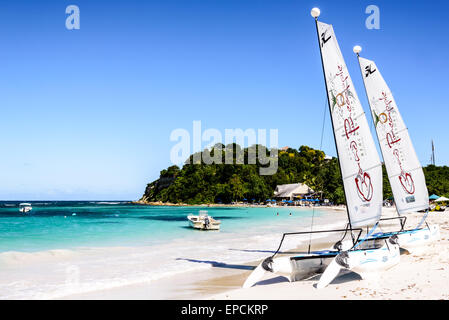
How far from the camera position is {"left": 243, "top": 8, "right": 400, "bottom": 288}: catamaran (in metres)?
8.36

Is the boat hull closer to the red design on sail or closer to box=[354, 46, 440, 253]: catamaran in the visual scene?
box=[354, 46, 440, 253]: catamaran

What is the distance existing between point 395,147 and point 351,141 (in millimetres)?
5800

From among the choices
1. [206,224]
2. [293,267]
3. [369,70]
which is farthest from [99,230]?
[293,267]

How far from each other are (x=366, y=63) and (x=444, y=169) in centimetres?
6830

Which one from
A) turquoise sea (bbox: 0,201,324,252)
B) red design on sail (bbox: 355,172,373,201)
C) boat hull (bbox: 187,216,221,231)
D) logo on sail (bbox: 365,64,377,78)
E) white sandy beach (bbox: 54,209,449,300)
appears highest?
logo on sail (bbox: 365,64,377,78)

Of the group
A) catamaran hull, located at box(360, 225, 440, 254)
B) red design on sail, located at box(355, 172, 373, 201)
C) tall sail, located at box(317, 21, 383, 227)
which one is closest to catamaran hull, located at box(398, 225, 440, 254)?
catamaran hull, located at box(360, 225, 440, 254)

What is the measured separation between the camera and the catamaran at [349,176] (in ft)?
27.4

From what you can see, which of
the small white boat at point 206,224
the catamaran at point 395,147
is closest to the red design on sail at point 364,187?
the catamaran at point 395,147

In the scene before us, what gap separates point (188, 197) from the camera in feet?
362

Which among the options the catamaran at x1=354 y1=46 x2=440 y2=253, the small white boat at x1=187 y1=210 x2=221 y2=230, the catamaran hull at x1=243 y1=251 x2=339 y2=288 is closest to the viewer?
the catamaran hull at x1=243 y1=251 x2=339 y2=288

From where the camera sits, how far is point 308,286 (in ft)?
27.3

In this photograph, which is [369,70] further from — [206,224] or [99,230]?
[99,230]
